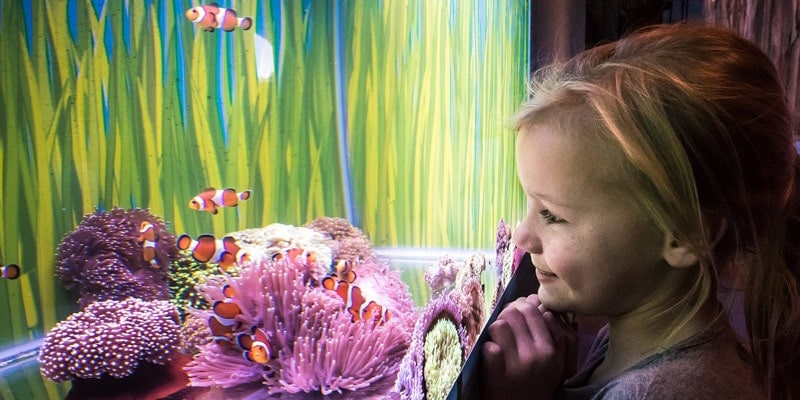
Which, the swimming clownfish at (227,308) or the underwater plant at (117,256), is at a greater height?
the underwater plant at (117,256)

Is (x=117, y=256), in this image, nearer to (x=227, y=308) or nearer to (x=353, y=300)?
(x=227, y=308)

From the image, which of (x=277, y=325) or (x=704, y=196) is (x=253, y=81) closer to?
(x=277, y=325)

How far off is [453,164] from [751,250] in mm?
905

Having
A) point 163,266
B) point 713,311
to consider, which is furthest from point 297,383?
point 713,311

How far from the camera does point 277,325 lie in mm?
1064

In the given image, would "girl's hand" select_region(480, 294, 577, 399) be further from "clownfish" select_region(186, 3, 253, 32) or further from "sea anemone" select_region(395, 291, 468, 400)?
"clownfish" select_region(186, 3, 253, 32)

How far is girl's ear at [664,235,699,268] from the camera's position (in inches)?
44.4

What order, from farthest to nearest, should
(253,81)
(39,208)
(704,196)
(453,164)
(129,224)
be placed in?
(453,164)
(704,196)
(253,81)
(129,224)
(39,208)

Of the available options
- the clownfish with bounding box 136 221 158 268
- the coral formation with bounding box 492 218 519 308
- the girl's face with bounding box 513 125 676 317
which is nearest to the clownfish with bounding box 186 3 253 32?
the clownfish with bounding box 136 221 158 268

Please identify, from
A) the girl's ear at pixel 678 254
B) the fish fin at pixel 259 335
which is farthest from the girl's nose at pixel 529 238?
the fish fin at pixel 259 335

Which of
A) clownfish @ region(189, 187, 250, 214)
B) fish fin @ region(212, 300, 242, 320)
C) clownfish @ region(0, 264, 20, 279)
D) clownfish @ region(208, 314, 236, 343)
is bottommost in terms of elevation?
clownfish @ region(208, 314, 236, 343)

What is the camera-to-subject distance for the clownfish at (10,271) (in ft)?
2.20

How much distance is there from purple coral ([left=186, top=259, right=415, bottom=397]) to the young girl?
1.36 feet

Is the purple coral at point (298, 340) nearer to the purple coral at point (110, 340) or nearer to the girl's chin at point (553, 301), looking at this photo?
the purple coral at point (110, 340)
